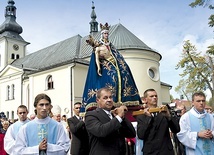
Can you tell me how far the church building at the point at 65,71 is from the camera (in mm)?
27291

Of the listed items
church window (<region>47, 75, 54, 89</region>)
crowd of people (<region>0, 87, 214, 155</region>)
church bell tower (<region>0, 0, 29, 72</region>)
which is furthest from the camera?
church bell tower (<region>0, 0, 29, 72</region>)

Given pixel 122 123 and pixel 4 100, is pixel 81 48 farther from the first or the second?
pixel 122 123

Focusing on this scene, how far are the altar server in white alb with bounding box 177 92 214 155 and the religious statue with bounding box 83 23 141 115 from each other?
1.75m

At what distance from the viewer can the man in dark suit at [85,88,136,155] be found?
332 cm

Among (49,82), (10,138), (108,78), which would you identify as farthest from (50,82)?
(10,138)

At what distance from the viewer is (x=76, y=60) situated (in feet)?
90.3

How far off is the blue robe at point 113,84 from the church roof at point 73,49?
809 inches

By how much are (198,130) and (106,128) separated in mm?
2295

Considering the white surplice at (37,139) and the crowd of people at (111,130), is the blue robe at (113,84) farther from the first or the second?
the white surplice at (37,139)

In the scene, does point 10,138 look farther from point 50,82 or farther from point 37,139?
point 50,82

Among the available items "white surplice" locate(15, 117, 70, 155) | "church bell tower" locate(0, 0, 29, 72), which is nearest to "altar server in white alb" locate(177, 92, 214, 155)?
"white surplice" locate(15, 117, 70, 155)

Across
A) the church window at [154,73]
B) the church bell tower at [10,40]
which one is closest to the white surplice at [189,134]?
the church window at [154,73]

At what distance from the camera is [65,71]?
27.6 m

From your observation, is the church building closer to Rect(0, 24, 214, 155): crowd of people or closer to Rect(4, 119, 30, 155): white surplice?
Rect(4, 119, 30, 155): white surplice
